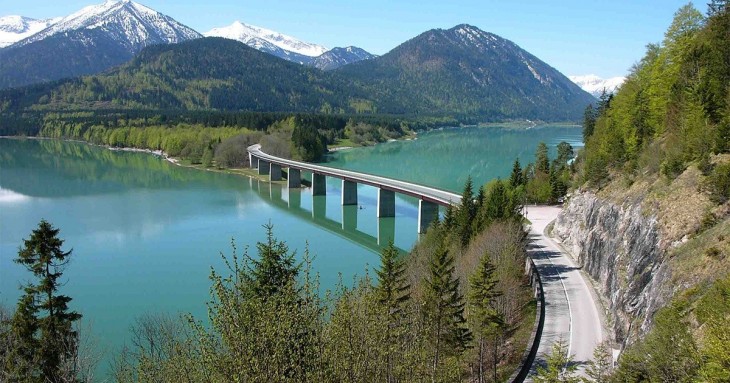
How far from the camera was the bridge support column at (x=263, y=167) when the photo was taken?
97.5 metres

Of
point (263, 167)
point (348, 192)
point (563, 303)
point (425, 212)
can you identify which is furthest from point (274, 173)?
point (563, 303)

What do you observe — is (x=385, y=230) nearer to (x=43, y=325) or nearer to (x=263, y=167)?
(x=43, y=325)

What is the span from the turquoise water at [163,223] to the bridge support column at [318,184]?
1.89m

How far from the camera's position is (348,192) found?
71.5 meters

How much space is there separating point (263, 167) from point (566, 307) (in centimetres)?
7733

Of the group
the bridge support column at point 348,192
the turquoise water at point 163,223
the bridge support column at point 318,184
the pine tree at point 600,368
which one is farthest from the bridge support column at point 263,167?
the pine tree at point 600,368

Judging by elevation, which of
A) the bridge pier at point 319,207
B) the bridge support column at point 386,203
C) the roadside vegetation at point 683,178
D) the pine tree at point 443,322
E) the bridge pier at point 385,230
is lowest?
the bridge pier at point 385,230

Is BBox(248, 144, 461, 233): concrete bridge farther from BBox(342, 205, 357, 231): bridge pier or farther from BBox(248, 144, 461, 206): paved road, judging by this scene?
BBox(342, 205, 357, 231): bridge pier

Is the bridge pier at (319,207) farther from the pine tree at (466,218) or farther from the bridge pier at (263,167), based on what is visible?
the pine tree at (466,218)

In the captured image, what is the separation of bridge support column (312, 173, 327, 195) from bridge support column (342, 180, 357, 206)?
8.98m

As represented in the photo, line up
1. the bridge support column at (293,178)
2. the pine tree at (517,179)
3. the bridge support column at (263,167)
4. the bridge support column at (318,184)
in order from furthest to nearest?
the bridge support column at (263,167)
the bridge support column at (293,178)
the bridge support column at (318,184)
the pine tree at (517,179)

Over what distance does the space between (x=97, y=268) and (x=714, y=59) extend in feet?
146

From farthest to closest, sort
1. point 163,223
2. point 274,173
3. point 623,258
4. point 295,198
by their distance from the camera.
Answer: point 274,173 → point 295,198 → point 163,223 → point 623,258

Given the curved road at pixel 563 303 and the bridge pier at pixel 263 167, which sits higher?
the bridge pier at pixel 263 167
